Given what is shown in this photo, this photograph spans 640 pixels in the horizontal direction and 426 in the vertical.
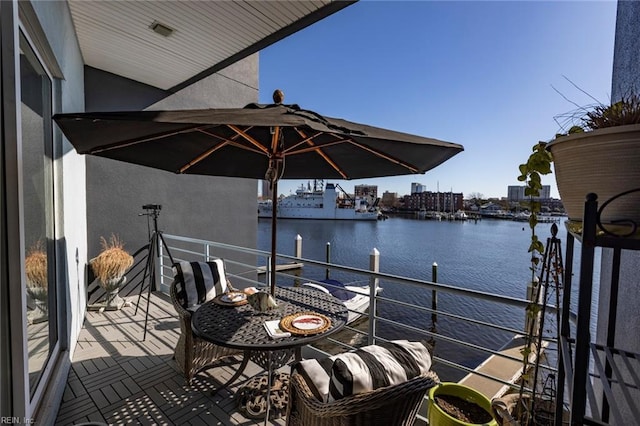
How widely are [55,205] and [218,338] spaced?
177 centimetres

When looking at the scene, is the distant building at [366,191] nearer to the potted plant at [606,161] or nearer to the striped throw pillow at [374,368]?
the striped throw pillow at [374,368]

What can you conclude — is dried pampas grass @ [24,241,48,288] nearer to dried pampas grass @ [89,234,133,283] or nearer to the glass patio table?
the glass patio table

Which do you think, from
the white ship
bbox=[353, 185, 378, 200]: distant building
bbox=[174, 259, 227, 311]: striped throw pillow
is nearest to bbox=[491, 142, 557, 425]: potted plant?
bbox=[174, 259, 227, 311]: striped throw pillow

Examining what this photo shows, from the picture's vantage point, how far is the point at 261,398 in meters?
2.03

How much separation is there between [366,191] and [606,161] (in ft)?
149

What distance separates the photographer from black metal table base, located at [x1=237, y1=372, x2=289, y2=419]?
1.96m

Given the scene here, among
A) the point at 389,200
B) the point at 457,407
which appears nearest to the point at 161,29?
the point at 457,407

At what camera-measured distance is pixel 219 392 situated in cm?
218

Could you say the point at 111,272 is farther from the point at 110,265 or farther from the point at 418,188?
the point at 418,188

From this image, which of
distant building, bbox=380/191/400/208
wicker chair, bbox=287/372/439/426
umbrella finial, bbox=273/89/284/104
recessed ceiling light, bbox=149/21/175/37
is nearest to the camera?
wicker chair, bbox=287/372/439/426

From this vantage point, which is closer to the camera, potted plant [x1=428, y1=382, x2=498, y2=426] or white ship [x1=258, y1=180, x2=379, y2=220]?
potted plant [x1=428, y1=382, x2=498, y2=426]

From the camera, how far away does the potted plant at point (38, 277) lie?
1583 millimetres

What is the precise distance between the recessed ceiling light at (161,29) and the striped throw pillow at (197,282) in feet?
7.21

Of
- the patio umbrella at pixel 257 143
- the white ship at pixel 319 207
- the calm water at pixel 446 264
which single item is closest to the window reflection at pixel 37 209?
→ the patio umbrella at pixel 257 143
